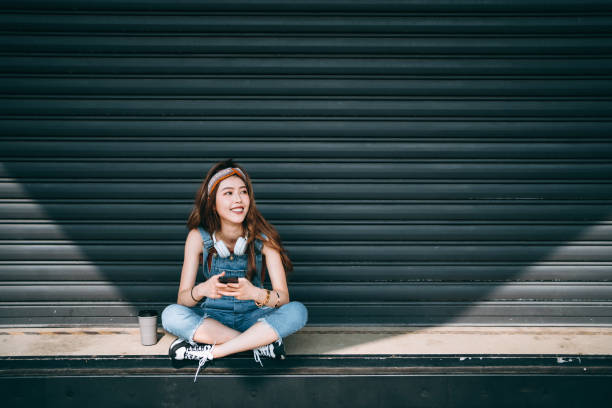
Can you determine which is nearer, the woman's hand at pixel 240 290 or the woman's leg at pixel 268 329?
the woman's hand at pixel 240 290

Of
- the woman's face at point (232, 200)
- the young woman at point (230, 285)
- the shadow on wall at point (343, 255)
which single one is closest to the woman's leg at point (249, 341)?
the young woman at point (230, 285)

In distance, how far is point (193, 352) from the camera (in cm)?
261

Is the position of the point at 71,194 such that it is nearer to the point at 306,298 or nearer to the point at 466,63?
the point at 306,298

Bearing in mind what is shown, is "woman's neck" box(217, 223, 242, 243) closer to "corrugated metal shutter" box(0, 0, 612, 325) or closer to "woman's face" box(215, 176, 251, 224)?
"woman's face" box(215, 176, 251, 224)

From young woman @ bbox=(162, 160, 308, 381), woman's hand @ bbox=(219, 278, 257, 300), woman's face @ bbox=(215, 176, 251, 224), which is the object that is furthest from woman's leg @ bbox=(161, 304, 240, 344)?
woman's face @ bbox=(215, 176, 251, 224)

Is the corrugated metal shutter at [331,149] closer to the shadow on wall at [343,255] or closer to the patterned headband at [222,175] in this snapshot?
the shadow on wall at [343,255]

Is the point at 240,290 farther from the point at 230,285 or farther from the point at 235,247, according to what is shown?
the point at 235,247

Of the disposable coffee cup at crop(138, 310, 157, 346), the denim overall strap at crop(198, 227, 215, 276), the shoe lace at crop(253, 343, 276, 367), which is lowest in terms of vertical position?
the shoe lace at crop(253, 343, 276, 367)

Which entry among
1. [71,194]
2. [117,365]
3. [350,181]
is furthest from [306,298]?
[71,194]

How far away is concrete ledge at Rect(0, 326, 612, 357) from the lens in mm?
3000

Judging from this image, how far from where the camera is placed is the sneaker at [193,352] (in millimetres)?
2580

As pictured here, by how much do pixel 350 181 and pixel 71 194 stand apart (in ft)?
7.99

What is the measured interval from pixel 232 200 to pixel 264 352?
3.46 ft

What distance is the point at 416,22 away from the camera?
3.33 metres
